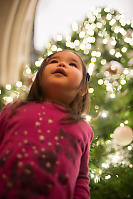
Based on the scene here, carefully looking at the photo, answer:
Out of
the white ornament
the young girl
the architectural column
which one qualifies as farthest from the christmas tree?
the architectural column

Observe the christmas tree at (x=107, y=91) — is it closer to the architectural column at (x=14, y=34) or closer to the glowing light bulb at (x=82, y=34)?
the glowing light bulb at (x=82, y=34)

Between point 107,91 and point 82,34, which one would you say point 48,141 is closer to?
point 107,91

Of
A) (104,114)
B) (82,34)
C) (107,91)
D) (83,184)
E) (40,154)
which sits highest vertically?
(82,34)

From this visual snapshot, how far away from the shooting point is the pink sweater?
1.13 ft

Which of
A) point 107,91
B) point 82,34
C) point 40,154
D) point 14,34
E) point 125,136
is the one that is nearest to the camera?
point 40,154

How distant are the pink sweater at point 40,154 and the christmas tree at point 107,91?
0.17m

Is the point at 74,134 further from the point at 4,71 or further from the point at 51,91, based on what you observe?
the point at 4,71

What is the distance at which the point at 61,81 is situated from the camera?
1.68 feet

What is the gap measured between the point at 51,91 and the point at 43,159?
22cm

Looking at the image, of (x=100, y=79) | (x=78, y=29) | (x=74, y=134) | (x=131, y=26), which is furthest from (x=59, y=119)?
(x=131, y=26)

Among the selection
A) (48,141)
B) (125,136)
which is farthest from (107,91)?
(48,141)

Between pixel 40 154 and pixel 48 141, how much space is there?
4cm

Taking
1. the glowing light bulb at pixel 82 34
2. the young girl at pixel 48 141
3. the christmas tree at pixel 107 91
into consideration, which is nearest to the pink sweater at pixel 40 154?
the young girl at pixel 48 141

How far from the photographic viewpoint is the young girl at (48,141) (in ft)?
1.14
